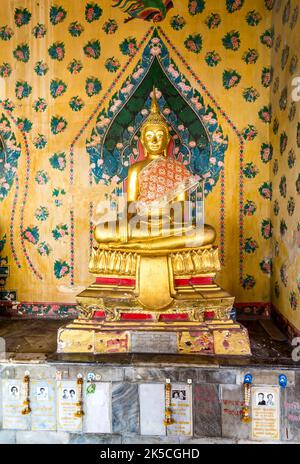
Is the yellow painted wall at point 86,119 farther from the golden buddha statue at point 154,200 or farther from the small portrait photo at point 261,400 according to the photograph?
the small portrait photo at point 261,400

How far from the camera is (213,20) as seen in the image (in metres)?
3.95

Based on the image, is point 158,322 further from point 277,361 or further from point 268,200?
point 268,200

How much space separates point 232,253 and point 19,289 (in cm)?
212

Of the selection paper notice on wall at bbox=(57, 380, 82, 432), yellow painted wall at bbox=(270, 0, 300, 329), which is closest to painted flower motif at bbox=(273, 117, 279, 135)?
yellow painted wall at bbox=(270, 0, 300, 329)

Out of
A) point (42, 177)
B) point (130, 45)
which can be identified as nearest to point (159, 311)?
point (42, 177)

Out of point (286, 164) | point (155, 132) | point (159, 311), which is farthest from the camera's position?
point (155, 132)

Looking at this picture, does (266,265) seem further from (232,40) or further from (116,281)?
(232,40)

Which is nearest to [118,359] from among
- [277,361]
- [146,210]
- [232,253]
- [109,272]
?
[109,272]

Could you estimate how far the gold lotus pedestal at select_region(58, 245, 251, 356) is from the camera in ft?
9.16

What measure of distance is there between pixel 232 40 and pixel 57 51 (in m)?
1.68

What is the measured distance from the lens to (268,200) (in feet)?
13.0

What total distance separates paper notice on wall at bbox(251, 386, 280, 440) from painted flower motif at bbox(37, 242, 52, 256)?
Result: 7.92 feet

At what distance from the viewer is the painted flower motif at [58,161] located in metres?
4.05

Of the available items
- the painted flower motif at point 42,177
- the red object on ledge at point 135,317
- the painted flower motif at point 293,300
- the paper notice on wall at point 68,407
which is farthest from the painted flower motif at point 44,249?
the painted flower motif at point 293,300
